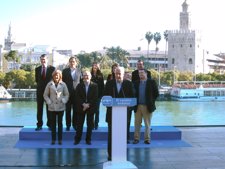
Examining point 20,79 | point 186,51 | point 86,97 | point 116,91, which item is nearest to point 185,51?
point 186,51

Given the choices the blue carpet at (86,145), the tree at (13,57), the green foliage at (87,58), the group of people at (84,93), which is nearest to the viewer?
the group of people at (84,93)

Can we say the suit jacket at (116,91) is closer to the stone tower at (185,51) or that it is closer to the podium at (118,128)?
the podium at (118,128)

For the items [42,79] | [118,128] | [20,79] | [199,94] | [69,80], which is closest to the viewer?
[118,128]

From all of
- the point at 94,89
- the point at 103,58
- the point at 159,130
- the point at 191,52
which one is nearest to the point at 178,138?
the point at 159,130

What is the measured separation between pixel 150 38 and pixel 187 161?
106575 millimetres

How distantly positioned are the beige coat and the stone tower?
93.5 metres

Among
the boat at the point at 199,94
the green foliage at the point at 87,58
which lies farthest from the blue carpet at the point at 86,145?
the green foliage at the point at 87,58

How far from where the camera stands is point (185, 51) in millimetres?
102125

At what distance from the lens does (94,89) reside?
696cm

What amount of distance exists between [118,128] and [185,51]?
323ft

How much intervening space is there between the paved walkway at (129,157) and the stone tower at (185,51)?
3681 inches

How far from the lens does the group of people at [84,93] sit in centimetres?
686

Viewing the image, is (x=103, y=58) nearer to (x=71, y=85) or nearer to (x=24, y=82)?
(x=24, y=82)

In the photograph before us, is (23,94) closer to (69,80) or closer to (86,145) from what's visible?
(69,80)
